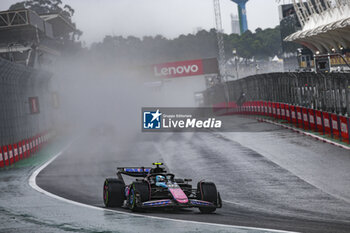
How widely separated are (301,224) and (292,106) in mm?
24384

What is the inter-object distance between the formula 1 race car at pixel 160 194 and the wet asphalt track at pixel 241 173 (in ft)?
0.78

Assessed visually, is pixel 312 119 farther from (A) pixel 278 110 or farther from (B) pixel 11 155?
(B) pixel 11 155

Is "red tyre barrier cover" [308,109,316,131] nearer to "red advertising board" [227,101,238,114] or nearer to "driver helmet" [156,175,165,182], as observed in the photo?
"driver helmet" [156,175,165,182]

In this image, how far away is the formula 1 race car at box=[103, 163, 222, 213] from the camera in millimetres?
10867

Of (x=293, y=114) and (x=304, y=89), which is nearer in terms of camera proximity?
(x=304, y=89)

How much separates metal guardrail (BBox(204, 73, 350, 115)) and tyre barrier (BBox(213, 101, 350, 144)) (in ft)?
0.97

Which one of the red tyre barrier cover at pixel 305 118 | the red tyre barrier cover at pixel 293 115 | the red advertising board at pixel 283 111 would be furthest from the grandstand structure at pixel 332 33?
the red tyre barrier cover at pixel 305 118

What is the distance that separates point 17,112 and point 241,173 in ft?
72.4

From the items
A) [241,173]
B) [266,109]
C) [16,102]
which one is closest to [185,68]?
[266,109]

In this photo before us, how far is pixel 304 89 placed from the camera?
98.7 feet

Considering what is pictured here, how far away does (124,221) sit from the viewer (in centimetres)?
945

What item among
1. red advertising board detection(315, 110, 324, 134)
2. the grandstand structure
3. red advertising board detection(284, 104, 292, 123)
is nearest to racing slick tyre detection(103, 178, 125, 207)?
→ red advertising board detection(315, 110, 324, 134)

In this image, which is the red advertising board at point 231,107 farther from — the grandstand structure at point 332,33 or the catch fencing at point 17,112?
the catch fencing at point 17,112

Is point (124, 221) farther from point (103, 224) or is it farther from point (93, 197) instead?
point (93, 197)
